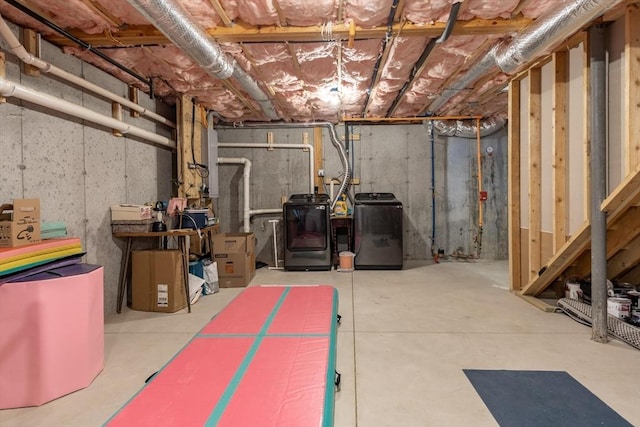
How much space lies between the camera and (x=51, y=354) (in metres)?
1.77

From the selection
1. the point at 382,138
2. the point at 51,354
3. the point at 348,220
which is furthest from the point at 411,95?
the point at 51,354

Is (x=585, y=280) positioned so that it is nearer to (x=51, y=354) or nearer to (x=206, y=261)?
(x=206, y=261)

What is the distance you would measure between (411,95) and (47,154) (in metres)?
4.12

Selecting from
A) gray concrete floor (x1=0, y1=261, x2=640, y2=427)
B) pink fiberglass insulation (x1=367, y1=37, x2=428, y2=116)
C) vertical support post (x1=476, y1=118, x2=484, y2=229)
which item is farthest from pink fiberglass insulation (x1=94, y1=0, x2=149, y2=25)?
vertical support post (x1=476, y1=118, x2=484, y2=229)

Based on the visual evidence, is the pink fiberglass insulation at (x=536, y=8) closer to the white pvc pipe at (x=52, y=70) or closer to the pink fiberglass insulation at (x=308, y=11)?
the pink fiberglass insulation at (x=308, y=11)

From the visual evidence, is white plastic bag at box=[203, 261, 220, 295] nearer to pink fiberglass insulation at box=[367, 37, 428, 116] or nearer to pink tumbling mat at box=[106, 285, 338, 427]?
pink tumbling mat at box=[106, 285, 338, 427]

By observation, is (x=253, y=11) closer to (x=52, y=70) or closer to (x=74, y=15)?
(x=74, y=15)

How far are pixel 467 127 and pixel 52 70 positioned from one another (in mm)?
5575

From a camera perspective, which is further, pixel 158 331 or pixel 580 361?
pixel 158 331

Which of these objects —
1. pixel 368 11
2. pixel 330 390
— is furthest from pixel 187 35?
pixel 330 390

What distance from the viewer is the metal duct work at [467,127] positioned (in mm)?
5539

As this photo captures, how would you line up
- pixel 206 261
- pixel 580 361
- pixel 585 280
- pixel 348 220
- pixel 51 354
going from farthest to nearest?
pixel 348 220, pixel 206 261, pixel 585 280, pixel 580 361, pixel 51 354

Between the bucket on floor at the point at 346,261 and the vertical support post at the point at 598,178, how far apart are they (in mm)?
3035

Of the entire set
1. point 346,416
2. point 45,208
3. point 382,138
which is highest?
point 382,138
